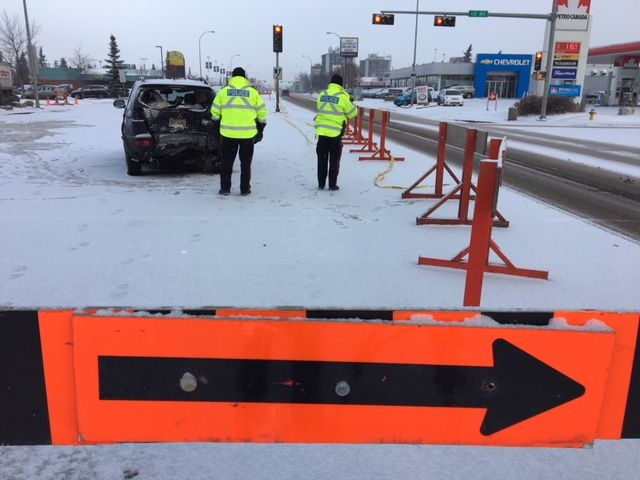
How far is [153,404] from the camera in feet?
5.64

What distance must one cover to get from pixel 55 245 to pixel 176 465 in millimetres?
3992

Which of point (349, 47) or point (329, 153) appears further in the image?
point (349, 47)

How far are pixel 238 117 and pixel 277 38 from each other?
80.4 ft

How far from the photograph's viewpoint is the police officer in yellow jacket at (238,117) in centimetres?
795

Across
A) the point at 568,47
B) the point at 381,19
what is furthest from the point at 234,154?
the point at 568,47

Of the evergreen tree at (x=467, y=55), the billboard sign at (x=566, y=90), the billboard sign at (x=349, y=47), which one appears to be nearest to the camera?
the billboard sign at (x=566, y=90)

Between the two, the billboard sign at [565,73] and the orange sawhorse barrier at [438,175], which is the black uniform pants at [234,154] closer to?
the orange sawhorse barrier at [438,175]

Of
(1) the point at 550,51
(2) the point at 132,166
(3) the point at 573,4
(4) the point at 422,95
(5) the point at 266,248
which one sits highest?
(3) the point at 573,4

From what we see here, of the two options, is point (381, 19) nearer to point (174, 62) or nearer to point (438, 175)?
point (438, 175)

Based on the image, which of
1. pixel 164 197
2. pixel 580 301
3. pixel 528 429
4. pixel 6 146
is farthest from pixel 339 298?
pixel 6 146

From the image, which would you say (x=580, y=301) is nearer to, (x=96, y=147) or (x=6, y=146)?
(x=96, y=147)

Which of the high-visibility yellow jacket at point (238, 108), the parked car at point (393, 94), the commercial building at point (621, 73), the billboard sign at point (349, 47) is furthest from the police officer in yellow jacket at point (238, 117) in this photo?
the billboard sign at point (349, 47)

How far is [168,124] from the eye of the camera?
30.2 ft

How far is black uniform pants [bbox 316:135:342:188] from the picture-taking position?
28.7 feet
